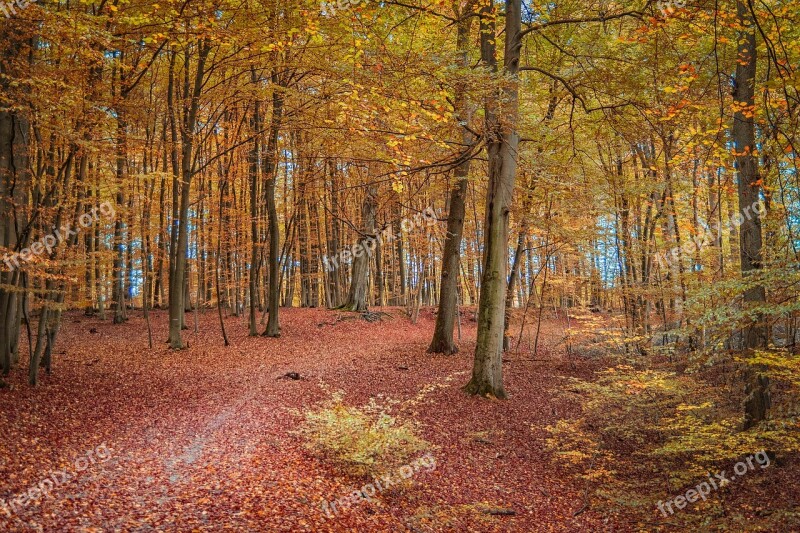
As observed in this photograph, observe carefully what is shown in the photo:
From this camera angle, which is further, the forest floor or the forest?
the forest

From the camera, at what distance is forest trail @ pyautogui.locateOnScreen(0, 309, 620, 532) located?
15.7 ft

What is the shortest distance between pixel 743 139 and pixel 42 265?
1082cm

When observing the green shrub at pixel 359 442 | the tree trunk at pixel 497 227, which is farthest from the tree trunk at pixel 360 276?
the green shrub at pixel 359 442

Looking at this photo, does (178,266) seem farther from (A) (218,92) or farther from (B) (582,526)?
(B) (582,526)

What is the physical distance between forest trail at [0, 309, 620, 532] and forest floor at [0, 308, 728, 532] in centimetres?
2

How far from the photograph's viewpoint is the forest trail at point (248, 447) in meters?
4.79

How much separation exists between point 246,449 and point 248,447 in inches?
3.4

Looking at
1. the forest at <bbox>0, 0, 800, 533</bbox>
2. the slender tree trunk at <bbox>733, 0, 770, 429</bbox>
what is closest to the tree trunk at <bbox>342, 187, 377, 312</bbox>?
the forest at <bbox>0, 0, 800, 533</bbox>

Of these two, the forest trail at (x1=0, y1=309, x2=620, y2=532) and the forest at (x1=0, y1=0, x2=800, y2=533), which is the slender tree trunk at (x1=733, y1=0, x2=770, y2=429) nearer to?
the forest at (x1=0, y1=0, x2=800, y2=533)

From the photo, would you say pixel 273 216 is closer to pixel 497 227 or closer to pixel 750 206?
pixel 497 227

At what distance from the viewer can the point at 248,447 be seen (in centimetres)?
661

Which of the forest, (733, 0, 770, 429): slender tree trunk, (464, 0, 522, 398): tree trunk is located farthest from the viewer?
(464, 0, 522, 398): tree trunk

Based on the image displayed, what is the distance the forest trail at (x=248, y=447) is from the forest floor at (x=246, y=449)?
2 centimetres

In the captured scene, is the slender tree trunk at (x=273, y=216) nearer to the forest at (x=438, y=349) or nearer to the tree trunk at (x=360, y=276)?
the forest at (x=438, y=349)
